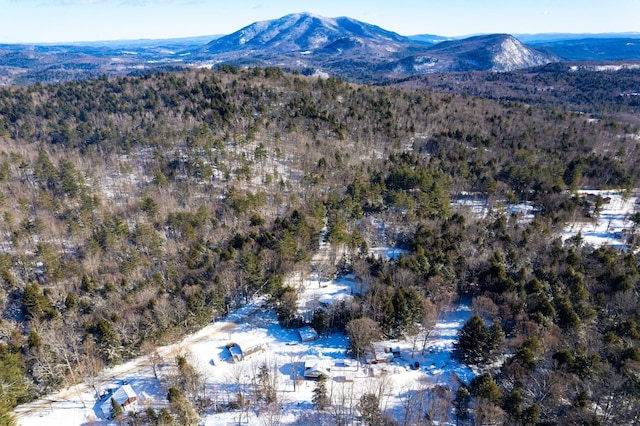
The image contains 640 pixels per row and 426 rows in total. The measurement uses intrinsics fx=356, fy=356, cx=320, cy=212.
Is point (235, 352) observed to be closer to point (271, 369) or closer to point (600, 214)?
point (271, 369)

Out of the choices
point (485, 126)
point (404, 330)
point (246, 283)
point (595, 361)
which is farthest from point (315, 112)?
point (595, 361)

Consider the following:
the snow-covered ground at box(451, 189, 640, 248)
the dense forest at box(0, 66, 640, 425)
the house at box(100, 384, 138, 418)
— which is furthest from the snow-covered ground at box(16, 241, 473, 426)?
the snow-covered ground at box(451, 189, 640, 248)

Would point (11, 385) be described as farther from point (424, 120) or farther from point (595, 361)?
point (424, 120)

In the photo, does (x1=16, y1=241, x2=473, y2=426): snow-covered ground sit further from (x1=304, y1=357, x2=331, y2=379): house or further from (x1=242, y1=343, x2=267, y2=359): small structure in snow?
(x1=304, y1=357, x2=331, y2=379): house

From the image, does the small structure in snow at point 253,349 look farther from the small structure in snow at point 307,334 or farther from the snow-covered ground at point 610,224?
the snow-covered ground at point 610,224

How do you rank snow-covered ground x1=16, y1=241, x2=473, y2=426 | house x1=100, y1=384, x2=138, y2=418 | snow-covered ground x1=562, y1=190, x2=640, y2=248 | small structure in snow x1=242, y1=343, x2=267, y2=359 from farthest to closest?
snow-covered ground x1=562, y1=190, x2=640, y2=248 < small structure in snow x1=242, y1=343, x2=267, y2=359 < snow-covered ground x1=16, y1=241, x2=473, y2=426 < house x1=100, y1=384, x2=138, y2=418

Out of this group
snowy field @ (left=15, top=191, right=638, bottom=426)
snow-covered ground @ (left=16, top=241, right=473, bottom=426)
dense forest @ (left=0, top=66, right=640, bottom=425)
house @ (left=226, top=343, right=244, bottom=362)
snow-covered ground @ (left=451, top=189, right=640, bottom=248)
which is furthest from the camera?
snow-covered ground @ (left=451, top=189, right=640, bottom=248)
